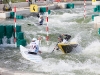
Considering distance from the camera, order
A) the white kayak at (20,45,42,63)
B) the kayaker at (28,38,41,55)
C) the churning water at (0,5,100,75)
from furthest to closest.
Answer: the kayaker at (28,38,41,55), the white kayak at (20,45,42,63), the churning water at (0,5,100,75)

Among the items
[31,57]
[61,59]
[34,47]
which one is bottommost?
[61,59]

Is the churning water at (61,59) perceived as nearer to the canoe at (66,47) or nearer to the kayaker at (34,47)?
the canoe at (66,47)

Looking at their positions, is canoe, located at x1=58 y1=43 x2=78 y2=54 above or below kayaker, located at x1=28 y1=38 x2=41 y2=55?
below

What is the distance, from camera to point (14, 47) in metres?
14.2

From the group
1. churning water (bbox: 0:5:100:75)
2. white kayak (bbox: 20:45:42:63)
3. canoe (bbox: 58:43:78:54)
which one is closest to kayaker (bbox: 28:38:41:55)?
white kayak (bbox: 20:45:42:63)

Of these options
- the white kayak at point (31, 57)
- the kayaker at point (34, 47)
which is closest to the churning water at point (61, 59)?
the white kayak at point (31, 57)

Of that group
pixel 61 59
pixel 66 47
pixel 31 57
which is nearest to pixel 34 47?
pixel 31 57

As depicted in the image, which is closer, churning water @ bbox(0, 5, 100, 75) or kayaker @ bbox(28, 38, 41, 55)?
churning water @ bbox(0, 5, 100, 75)

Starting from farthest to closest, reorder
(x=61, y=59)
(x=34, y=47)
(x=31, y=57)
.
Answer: (x=61, y=59) → (x=34, y=47) → (x=31, y=57)

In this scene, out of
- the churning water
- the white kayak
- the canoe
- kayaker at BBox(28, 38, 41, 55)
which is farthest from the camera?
the canoe

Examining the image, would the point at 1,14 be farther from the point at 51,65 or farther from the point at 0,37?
the point at 51,65

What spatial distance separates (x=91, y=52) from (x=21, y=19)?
12.1m

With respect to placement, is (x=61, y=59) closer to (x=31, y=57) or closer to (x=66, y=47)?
(x=66, y=47)

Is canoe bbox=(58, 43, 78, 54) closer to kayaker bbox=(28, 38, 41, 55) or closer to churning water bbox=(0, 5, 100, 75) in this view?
churning water bbox=(0, 5, 100, 75)
